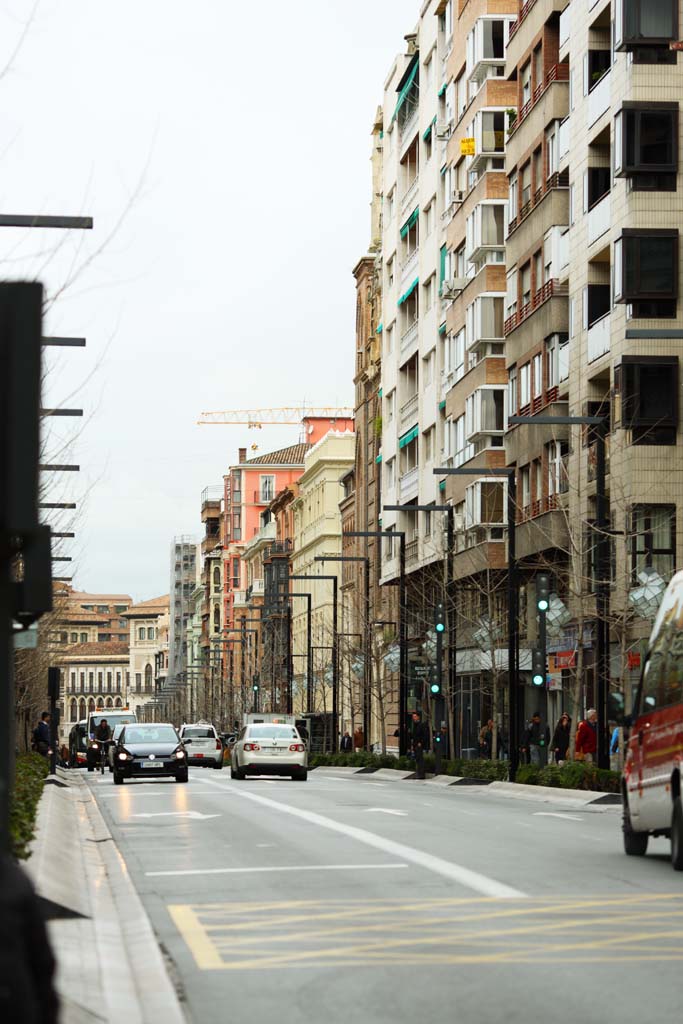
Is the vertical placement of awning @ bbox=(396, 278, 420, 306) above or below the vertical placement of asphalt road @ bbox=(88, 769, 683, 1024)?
above

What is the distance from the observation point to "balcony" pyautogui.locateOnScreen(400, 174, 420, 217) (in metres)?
89.9

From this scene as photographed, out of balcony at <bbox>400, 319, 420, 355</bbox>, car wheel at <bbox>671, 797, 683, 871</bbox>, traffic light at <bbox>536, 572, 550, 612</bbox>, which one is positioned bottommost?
car wheel at <bbox>671, 797, 683, 871</bbox>

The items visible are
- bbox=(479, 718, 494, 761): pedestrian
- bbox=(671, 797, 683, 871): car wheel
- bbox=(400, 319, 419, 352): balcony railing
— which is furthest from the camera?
bbox=(400, 319, 419, 352): balcony railing

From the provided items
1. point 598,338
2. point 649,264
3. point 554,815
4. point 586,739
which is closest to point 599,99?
point 649,264

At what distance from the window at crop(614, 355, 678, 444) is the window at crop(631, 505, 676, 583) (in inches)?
69.5

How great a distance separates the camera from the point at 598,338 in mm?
55062

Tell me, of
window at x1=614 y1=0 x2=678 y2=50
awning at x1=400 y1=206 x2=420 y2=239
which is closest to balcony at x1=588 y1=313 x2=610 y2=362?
window at x1=614 y1=0 x2=678 y2=50

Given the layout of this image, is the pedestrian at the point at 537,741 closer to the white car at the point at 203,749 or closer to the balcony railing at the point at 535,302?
the balcony railing at the point at 535,302

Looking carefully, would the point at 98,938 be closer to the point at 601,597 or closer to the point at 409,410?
the point at 601,597

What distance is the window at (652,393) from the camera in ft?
170

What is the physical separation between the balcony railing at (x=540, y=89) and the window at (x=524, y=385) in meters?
7.89

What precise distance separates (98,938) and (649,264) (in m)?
41.6

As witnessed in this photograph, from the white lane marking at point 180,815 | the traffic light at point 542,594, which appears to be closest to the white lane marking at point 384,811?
the white lane marking at point 180,815

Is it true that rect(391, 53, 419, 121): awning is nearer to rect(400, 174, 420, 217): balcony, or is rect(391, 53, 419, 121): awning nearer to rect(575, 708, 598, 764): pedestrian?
rect(400, 174, 420, 217): balcony
